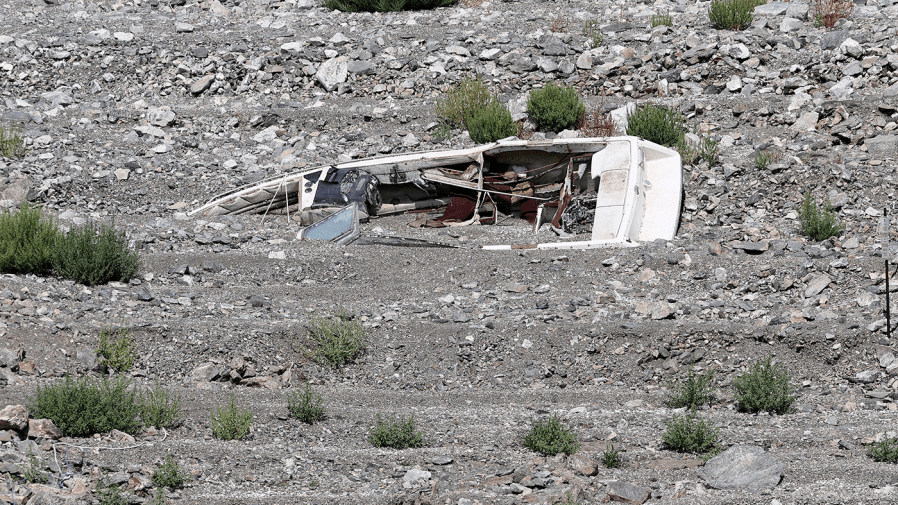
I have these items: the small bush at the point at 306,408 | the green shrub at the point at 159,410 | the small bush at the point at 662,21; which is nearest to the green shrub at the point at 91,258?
the green shrub at the point at 159,410

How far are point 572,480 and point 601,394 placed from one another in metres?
1.70

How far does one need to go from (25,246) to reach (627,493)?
6.12 m

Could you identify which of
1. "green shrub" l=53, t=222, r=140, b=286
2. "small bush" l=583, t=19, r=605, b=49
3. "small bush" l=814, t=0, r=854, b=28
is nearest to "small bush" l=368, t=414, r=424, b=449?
"green shrub" l=53, t=222, r=140, b=286

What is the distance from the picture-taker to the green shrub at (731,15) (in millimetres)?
13578

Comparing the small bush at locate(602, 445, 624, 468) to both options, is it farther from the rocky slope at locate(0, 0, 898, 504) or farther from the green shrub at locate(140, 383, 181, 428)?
the green shrub at locate(140, 383, 181, 428)

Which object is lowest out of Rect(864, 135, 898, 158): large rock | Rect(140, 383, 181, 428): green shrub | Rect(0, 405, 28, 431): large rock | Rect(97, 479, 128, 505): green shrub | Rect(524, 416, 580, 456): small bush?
Rect(524, 416, 580, 456): small bush

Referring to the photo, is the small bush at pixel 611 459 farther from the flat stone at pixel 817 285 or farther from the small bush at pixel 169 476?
the flat stone at pixel 817 285

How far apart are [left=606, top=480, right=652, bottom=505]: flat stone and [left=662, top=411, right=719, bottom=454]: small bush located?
679mm

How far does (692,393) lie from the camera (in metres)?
6.56

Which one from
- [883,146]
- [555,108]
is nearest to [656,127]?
[555,108]

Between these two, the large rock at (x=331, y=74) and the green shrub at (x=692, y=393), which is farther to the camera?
the large rock at (x=331, y=74)

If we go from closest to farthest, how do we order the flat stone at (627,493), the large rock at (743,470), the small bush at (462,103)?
the flat stone at (627,493), the large rock at (743,470), the small bush at (462,103)

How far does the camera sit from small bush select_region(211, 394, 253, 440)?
5.91m

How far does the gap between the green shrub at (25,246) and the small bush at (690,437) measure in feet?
19.3
